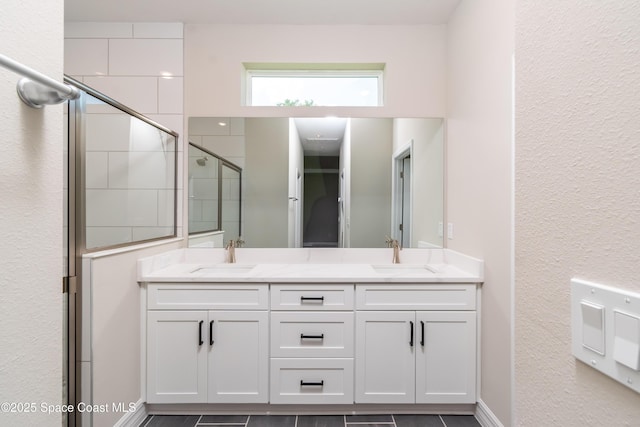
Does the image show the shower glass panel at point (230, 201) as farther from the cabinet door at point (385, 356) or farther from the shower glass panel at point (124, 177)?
the cabinet door at point (385, 356)

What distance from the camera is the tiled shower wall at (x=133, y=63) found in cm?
218

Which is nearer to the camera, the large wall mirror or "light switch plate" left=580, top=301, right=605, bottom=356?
"light switch plate" left=580, top=301, right=605, bottom=356

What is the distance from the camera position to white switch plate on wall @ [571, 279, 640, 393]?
35cm

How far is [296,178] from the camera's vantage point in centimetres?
233

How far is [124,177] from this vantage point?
1.87 m

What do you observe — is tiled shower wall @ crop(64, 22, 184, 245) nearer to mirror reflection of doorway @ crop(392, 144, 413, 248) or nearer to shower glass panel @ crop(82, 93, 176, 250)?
shower glass panel @ crop(82, 93, 176, 250)

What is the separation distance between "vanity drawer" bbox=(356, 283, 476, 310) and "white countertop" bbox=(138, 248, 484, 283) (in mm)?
42

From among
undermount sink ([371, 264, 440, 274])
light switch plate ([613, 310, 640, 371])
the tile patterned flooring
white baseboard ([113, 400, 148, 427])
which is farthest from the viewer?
undermount sink ([371, 264, 440, 274])

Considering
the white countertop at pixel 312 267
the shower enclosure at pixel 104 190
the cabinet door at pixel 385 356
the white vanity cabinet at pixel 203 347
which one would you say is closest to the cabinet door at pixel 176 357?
the white vanity cabinet at pixel 203 347

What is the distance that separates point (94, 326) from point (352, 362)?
130 centimetres

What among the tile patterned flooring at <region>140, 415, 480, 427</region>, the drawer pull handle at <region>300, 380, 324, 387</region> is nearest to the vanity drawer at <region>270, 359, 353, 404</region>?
the drawer pull handle at <region>300, 380, 324, 387</region>

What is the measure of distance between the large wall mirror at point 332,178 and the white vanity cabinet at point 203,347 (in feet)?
1.98

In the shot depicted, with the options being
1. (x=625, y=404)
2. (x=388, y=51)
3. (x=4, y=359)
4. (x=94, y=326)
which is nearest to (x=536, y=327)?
(x=625, y=404)

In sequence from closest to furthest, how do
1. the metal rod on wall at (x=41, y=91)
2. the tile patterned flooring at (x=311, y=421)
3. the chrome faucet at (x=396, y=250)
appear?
the metal rod on wall at (x=41, y=91) < the tile patterned flooring at (x=311, y=421) < the chrome faucet at (x=396, y=250)
